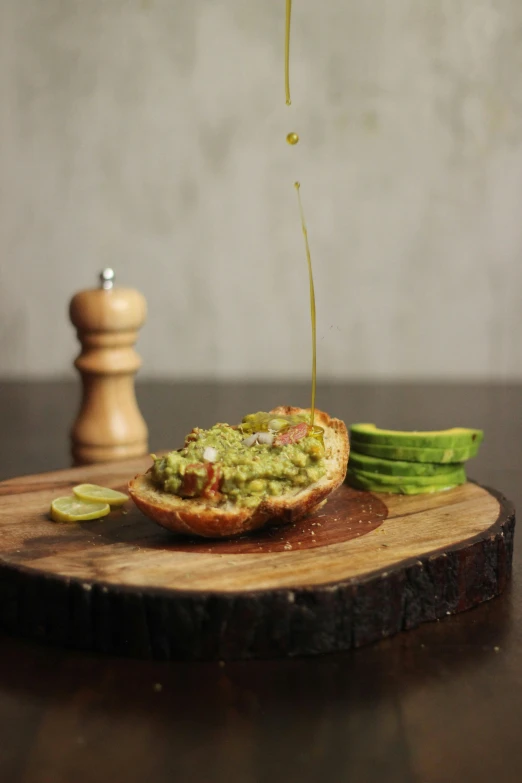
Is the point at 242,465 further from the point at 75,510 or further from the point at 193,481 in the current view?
the point at 75,510

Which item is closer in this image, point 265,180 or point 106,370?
point 106,370

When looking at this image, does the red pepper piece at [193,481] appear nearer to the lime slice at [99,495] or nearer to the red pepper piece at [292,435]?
the red pepper piece at [292,435]

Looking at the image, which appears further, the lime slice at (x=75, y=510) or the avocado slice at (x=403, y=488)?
the avocado slice at (x=403, y=488)

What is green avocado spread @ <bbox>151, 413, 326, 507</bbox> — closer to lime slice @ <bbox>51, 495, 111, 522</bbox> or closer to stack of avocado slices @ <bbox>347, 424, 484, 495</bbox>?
lime slice @ <bbox>51, 495, 111, 522</bbox>

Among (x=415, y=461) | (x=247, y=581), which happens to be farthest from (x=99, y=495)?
(x=415, y=461)

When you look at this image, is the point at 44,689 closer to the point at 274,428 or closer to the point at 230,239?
the point at 274,428

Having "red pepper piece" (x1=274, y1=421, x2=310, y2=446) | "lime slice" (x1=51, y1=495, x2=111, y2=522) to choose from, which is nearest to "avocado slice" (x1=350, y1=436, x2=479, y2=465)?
"red pepper piece" (x1=274, y1=421, x2=310, y2=446)

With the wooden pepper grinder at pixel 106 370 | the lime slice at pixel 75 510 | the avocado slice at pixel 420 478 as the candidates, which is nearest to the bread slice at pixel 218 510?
the lime slice at pixel 75 510
